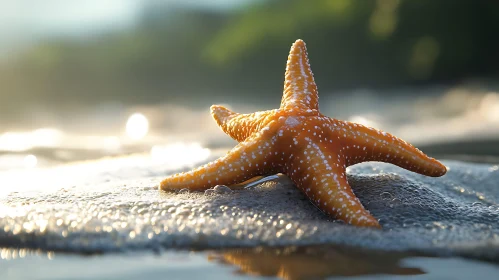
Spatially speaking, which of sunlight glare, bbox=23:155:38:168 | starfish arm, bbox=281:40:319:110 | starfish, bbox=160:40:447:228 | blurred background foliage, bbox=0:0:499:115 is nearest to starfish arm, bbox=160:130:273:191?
starfish, bbox=160:40:447:228

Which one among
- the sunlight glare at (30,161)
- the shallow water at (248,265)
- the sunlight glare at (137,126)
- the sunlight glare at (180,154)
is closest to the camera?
the shallow water at (248,265)

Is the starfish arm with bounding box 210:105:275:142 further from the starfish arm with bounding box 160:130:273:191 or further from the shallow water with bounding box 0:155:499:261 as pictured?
the shallow water with bounding box 0:155:499:261

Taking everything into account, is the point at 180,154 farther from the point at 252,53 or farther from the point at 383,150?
the point at 252,53

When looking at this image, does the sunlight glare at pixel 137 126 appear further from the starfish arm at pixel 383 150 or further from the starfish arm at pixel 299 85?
the starfish arm at pixel 383 150

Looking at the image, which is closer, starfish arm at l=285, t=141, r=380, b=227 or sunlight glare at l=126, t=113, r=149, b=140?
starfish arm at l=285, t=141, r=380, b=227

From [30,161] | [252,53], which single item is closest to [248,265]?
[30,161]

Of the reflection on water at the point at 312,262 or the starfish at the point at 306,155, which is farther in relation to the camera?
the starfish at the point at 306,155

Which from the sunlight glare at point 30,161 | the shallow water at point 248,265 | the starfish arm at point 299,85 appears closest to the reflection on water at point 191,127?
the sunlight glare at point 30,161

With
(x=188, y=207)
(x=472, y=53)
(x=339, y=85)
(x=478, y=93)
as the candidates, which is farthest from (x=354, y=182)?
(x=472, y=53)
